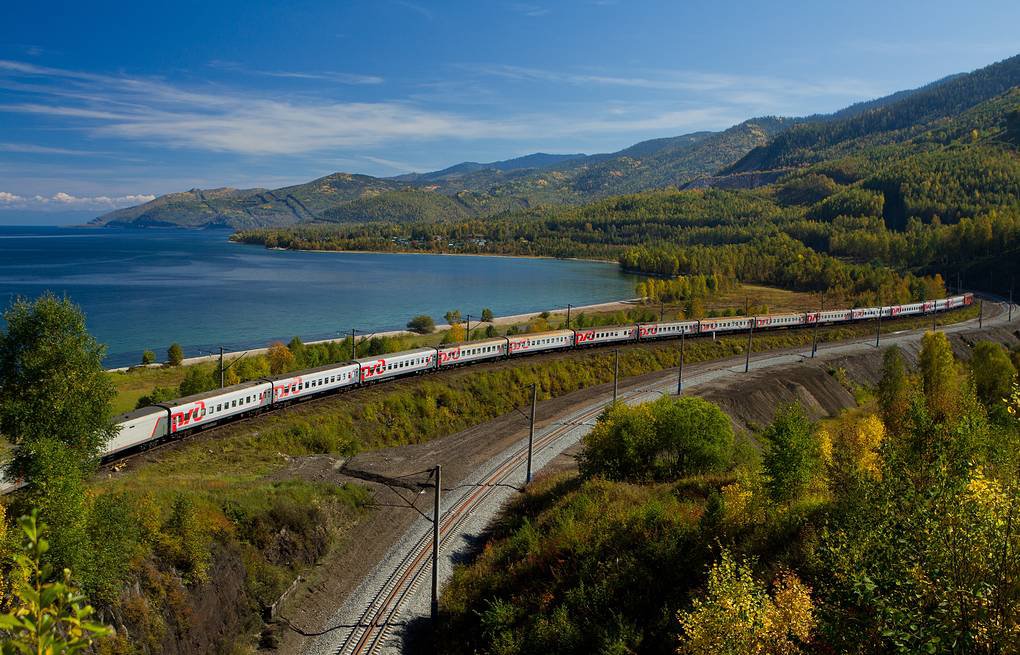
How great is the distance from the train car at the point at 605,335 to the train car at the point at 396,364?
700 inches

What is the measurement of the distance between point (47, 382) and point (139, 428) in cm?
917

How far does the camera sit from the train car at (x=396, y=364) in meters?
44.6

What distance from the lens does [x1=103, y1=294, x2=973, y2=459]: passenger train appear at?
3081cm

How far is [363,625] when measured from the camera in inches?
836

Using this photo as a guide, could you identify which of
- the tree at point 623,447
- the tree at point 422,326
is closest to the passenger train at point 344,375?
the tree at point 623,447

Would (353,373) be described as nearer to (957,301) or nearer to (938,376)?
(938,376)

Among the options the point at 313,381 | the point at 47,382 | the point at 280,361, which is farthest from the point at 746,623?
the point at 280,361

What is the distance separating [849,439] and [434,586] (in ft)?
82.0

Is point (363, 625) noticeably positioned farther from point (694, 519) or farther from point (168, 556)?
point (694, 519)

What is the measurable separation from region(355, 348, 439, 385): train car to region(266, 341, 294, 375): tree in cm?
1398

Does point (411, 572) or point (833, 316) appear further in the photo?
point (833, 316)

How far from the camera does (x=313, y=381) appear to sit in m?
40.5

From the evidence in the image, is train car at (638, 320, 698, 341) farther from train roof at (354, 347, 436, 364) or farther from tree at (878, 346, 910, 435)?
train roof at (354, 347, 436, 364)

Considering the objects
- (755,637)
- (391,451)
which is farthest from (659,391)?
(755,637)
